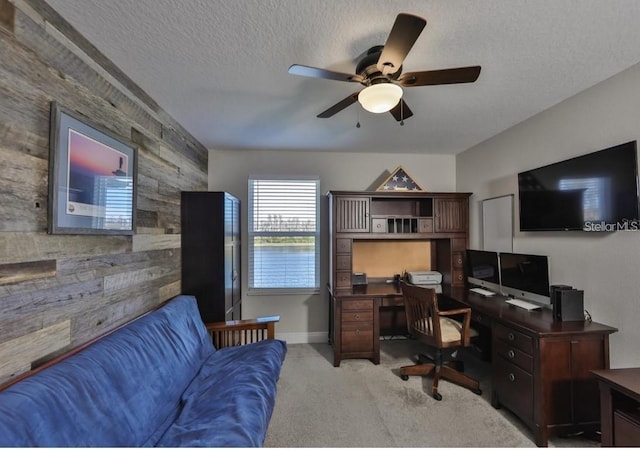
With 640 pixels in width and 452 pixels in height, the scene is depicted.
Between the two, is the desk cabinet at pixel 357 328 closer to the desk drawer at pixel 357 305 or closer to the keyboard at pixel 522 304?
the desk drawer at pixel 357 305

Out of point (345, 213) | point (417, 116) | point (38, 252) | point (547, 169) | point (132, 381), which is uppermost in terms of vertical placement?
point (417, 116)

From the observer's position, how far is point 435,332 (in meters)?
2.42

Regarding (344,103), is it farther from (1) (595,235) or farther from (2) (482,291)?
(2) (482,291)

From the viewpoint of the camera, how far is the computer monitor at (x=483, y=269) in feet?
9.25

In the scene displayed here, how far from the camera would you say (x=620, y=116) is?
6.04 ft

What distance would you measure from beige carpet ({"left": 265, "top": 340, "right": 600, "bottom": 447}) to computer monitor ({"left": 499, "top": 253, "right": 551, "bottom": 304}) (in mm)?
930

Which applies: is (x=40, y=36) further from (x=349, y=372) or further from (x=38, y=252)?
(x=349, y=372)

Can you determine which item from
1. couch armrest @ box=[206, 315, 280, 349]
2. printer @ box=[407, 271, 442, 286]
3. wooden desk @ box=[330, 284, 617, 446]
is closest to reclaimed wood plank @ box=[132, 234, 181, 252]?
couch armrest @ box=[206, 315, 280, 349]

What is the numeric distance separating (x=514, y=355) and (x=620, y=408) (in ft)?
2.05

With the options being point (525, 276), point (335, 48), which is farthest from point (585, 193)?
point (335, 48)

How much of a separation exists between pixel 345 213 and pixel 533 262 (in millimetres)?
1821

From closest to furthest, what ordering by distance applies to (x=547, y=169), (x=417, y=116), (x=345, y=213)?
(x=547, y=169) < (x=417, y=116) < (x=345, y=213)

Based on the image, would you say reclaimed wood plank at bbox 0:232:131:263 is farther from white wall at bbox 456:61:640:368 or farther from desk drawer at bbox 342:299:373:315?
white wall at bbox 456:61:640:368

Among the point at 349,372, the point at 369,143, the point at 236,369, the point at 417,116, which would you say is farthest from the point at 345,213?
the point at 236,369
